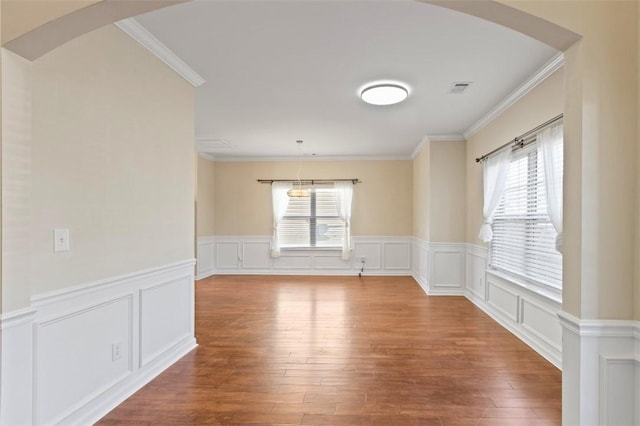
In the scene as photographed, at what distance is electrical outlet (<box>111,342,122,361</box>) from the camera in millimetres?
2375

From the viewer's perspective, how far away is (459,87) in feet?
11.8

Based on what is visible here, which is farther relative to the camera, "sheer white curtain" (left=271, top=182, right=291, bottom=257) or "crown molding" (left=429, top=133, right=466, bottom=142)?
"sheer white curtain" (left=271, top=182, right=291, bottom=257)

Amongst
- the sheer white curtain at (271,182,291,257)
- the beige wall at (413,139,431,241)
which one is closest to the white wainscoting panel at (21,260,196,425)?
the beige wall at (413,139,431,241)

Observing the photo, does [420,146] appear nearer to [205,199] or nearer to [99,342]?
[205,199]

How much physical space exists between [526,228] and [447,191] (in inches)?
84.7

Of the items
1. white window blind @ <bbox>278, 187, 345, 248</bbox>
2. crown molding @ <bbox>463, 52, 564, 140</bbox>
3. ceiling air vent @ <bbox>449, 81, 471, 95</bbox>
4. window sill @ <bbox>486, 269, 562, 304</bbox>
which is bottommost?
window sill @ <bbox>486, 269, 562, 304</bbox>

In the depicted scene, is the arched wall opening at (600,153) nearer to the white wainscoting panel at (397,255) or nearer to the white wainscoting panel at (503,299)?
the white wainscoting panel at (503,299)

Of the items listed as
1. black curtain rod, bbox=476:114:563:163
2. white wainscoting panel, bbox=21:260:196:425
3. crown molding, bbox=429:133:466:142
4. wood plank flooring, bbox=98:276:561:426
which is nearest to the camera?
white wainscoting panel, bbox=21:260:196:425

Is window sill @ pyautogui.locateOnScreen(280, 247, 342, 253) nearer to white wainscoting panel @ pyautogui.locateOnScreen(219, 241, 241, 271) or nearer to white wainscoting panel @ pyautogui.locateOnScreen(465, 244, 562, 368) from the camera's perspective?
white wainscoting panel @ pyautogui.locateOnScreen(219, 241, 241, 271)

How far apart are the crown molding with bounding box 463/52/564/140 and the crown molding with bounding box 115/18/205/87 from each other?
3.20 m

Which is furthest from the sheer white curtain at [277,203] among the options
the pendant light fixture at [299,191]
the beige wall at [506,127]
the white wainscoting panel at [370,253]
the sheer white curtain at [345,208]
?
the beige wall at [506,127]

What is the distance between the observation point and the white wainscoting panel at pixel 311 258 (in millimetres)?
7699

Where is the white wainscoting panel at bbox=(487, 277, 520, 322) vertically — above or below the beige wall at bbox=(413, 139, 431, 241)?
below

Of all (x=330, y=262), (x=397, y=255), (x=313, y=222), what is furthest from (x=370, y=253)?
(x=313, y=222)
